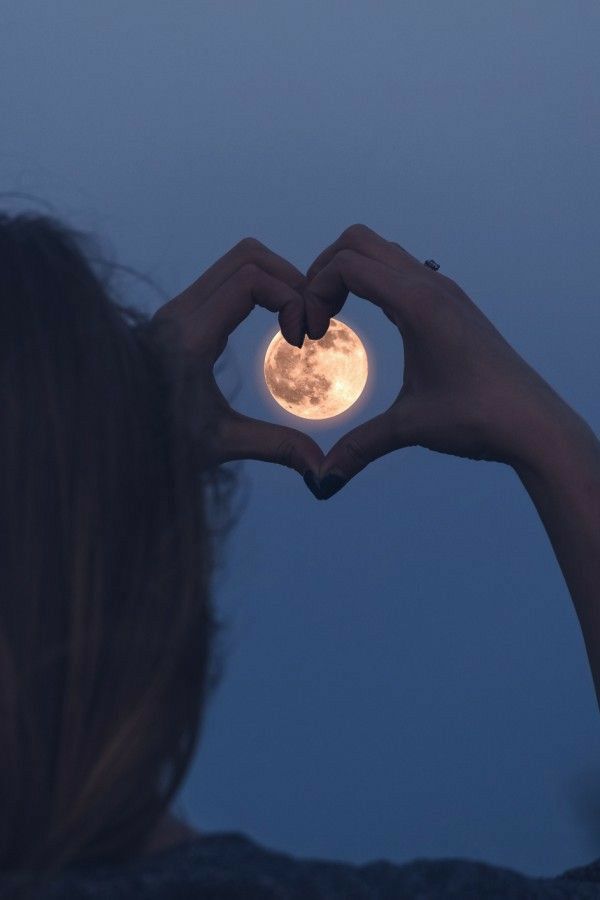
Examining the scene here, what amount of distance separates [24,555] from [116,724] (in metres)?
0.20

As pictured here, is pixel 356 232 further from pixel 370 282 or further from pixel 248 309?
pixel 248 309

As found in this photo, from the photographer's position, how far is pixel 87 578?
3.56 ft

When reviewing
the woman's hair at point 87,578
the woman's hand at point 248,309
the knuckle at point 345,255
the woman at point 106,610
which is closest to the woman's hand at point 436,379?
the knuckle at point 345,255

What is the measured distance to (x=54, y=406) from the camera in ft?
3.65

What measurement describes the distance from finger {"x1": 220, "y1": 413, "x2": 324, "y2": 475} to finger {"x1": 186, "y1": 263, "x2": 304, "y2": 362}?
225mm

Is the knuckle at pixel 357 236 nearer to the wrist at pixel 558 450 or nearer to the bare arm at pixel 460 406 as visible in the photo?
the bare arm at pixel 460 406

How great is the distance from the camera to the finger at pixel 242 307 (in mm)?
2434

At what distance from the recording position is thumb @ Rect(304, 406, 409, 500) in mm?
2361

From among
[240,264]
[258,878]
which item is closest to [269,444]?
Answer: [240,264]

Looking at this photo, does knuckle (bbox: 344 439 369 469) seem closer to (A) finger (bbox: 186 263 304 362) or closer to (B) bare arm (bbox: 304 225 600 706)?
(B) bare arm (bbox: 304 225 600 706)

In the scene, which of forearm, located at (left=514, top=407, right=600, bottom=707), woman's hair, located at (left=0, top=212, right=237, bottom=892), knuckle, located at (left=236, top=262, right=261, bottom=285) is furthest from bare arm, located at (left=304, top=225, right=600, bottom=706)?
woman's hair, located at (left=0, top=212, right=237, bottom=892)

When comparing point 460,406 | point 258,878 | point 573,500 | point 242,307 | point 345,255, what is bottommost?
point 258,878

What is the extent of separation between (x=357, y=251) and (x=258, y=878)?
1610 millimetres

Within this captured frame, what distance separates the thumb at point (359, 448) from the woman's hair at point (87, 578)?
116 centimetres
